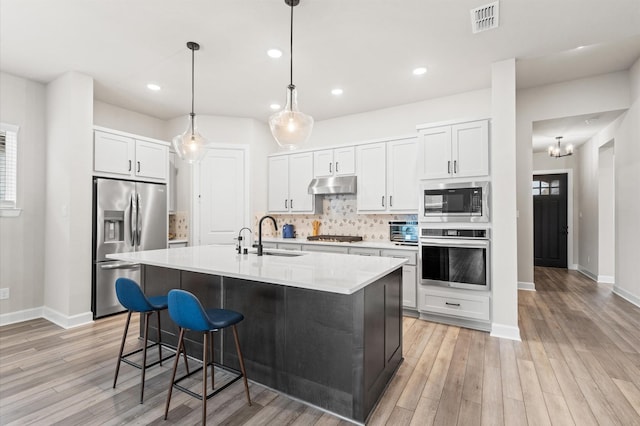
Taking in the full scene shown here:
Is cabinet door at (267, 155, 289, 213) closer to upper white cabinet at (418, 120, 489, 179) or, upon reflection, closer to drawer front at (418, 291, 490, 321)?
upper white cabinet at (418, 120, 489, 179)

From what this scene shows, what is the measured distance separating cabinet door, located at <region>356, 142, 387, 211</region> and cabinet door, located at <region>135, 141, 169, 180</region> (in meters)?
2.94

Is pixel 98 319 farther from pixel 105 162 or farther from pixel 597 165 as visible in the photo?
pixel 597 165

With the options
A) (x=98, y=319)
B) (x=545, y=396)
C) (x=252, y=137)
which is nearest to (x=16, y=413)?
(x=98, y=319)

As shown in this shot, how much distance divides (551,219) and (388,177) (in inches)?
207

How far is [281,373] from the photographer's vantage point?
2.35 metres

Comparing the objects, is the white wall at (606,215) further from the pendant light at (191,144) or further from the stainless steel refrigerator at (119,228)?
the stainless steel refrigerator at (119,228)

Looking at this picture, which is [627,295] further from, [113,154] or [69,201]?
[69,201]

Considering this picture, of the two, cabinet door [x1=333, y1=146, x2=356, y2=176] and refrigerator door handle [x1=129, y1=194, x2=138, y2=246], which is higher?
cabinet door [x1=333, y1=146, x2=356, y2=176]

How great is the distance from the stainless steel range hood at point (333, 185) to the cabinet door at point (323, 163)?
0.11 m

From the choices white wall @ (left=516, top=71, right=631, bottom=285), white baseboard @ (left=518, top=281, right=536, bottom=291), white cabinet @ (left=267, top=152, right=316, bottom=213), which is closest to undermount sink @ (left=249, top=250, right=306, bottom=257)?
white cabinet @ (left=267, top=152, right=316, bottom=213)

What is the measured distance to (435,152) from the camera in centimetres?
393

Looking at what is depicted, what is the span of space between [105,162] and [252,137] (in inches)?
88.1

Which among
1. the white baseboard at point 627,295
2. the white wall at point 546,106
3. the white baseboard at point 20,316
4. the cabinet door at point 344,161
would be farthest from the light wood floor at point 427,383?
the cabinet door at point 344,161

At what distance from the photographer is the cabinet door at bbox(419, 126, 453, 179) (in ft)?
12.6
